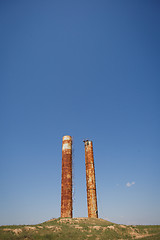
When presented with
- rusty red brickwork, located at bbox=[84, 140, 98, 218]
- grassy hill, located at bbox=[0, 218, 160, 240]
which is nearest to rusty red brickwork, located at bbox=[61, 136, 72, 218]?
grassy hill, located at bbox=[0, 218, 160, 240]

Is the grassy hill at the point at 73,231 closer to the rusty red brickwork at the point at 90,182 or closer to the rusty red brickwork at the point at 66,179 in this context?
the rusty red brickwork at the point at 66,179

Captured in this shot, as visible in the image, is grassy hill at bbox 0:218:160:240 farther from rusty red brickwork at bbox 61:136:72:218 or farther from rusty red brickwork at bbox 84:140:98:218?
rusty red brickwork at bbox 84:140:98:218

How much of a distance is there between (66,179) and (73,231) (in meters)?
9.15

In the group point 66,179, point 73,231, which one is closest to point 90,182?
point 66,179

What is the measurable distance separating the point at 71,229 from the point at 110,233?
174 inches

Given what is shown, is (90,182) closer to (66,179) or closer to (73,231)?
(66,179)

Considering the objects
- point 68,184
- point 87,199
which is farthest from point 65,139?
point 87,199

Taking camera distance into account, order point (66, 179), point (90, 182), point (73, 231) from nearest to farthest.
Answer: point (73, 231) < point (66, 179) < point (90, 182)

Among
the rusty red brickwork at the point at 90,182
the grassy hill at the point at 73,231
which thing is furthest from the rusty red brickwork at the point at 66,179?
the rusty red brickwork at the point at 90,182

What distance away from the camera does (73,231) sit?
58.9ft

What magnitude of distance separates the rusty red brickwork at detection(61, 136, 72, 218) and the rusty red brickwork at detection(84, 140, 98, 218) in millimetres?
3553

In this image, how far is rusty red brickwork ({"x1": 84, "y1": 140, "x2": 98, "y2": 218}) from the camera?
2661cm

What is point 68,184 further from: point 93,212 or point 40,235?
point 40,235

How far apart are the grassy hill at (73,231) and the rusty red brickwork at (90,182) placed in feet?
12.9
